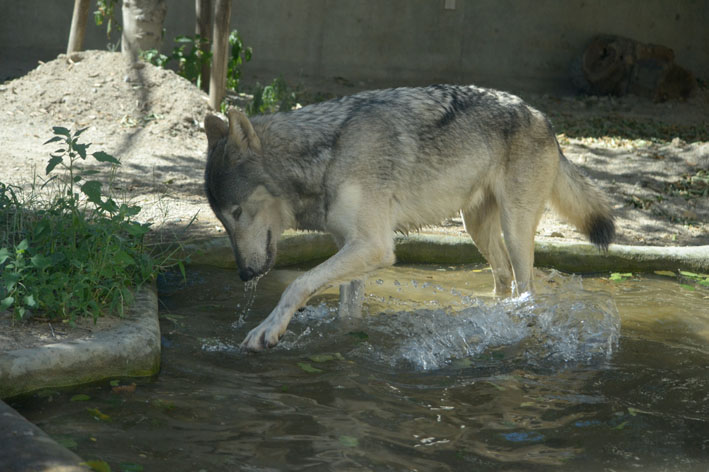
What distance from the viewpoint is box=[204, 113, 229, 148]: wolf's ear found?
3.97 metres

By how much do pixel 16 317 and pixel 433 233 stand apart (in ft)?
12.2

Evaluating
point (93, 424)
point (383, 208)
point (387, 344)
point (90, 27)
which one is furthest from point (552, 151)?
point (90, 27)

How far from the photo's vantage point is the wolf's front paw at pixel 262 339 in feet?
11.8

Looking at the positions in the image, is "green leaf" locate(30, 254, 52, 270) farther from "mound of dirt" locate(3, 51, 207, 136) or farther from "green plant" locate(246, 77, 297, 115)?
"green plant" locate(246, 77, 297, 115)

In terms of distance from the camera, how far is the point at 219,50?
9023 mm

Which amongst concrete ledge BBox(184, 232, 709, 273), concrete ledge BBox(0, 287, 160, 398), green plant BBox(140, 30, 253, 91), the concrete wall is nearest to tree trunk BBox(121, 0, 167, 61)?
green plant BBox(140, 30, 253, 91)

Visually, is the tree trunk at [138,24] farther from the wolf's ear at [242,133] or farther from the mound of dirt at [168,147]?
the wolf's ear at [242,133]

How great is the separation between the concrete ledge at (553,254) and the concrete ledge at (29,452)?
3.35 metres

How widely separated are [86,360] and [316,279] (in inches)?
44.9

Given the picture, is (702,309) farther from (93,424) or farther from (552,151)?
(93,424)

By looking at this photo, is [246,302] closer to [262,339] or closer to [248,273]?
[248,273]

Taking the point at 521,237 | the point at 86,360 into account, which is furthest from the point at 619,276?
the point at 86,360

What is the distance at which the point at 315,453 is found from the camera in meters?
2.80

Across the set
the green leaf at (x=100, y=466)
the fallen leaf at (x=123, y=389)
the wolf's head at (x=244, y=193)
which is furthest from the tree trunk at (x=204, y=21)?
the green leaf at (x=100, y=466)
